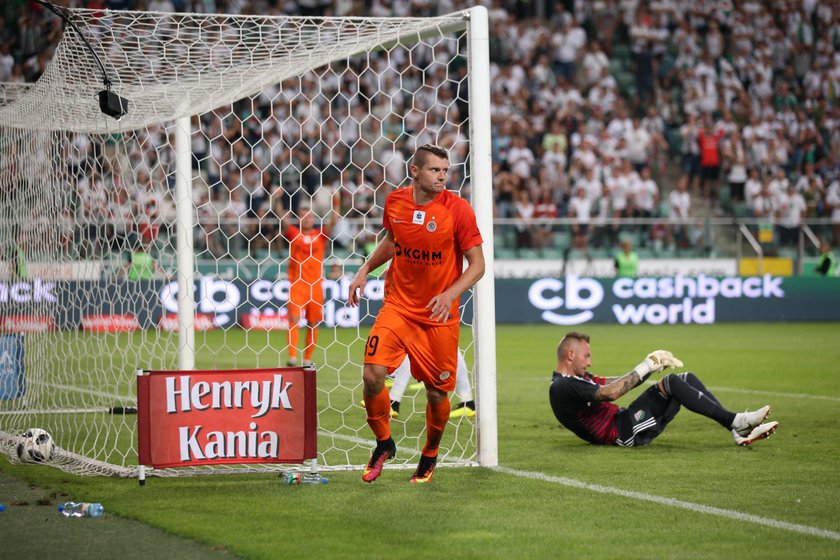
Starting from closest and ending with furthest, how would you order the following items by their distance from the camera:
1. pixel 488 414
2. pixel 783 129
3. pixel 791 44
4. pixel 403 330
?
pixel 403 330
pixel 488 414
pixel 783 129
pixel 791 44

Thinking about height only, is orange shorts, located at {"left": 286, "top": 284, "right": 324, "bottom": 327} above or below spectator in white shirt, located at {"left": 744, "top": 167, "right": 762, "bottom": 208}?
below

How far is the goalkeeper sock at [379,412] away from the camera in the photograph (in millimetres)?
7051

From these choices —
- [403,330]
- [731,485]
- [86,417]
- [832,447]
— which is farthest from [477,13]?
[86,417]

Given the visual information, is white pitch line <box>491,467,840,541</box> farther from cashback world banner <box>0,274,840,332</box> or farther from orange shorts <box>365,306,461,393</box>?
cashback world banner <box>0,274,840,332</box>

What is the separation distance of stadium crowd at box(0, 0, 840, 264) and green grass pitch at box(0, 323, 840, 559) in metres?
12.1

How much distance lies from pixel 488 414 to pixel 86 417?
4150mm

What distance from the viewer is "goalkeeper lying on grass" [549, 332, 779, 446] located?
841cm

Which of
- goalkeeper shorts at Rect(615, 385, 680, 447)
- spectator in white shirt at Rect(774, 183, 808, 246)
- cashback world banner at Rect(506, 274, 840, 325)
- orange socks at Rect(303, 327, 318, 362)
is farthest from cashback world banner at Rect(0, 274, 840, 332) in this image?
goalkeeper shorts at Rect(615, 385, 680, 447)

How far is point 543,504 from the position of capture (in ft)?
21.1

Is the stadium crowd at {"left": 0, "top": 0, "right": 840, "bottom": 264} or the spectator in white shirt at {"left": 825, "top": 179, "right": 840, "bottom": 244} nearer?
the stadium crowd at {"left": 0, "top": 0, "right": 840, "bottom": 264}

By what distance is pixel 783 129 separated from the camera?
1150 inches

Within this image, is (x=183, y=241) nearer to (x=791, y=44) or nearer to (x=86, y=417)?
(x=86, y=417)

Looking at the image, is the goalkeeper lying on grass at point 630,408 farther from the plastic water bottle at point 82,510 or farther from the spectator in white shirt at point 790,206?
the spectator in white shirt at point 790,206

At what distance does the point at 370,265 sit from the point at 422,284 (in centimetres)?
46
